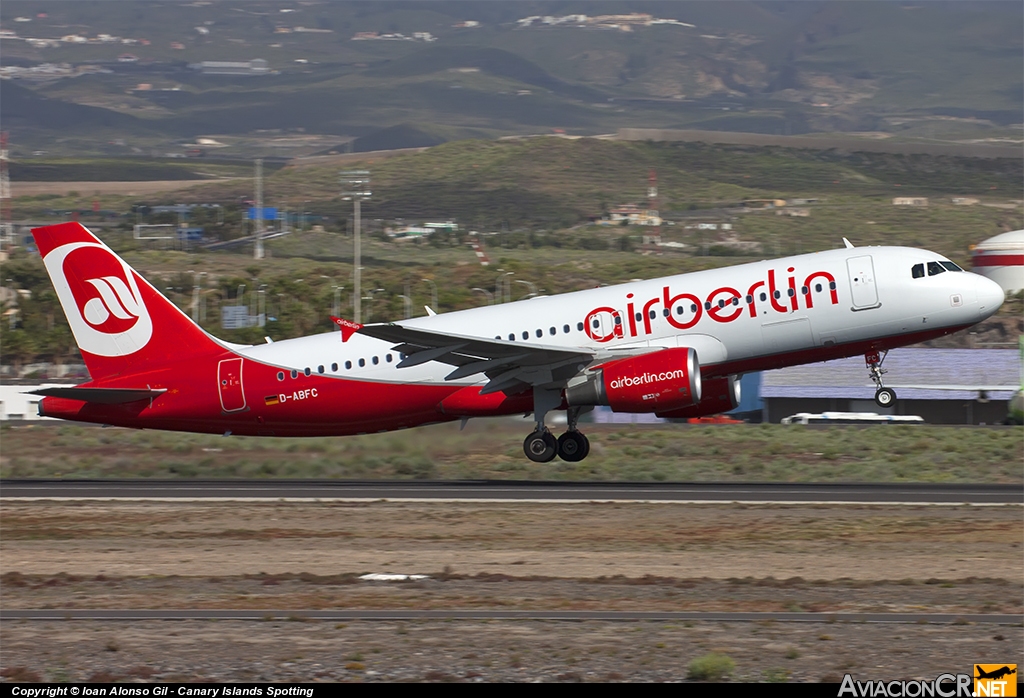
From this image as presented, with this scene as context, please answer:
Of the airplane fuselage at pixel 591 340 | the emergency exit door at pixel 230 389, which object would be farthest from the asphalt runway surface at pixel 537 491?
the emergency exit door at pixel 230 389

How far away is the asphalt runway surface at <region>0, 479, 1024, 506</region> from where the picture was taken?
109 feet

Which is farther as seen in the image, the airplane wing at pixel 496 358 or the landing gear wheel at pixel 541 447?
the landing gear wheel at pixel 541 447

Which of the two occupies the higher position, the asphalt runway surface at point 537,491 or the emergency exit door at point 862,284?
the emergency exit door at point 862,284

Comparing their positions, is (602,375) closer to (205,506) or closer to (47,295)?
(205,506)

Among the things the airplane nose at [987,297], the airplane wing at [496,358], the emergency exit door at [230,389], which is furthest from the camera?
the emergency exit door at [230,389]

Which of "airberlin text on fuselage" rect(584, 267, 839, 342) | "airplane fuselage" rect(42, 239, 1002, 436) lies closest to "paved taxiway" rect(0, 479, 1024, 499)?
"airplane fuselage" rect(42, 239, 1002, 436)

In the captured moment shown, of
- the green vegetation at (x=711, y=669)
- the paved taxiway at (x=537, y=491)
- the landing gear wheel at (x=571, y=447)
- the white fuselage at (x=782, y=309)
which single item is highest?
the white fuselage at (x=782, y=309)

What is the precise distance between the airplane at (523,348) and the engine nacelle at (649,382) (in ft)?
0.12

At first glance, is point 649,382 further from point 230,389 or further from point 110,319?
point 110,319

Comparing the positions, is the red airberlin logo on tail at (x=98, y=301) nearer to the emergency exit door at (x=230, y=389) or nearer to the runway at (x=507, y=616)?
the emergency exit door at (x=230, y=389)

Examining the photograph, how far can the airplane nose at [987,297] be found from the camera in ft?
103

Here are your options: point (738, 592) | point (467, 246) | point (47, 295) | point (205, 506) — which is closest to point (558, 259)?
point (467, 246)

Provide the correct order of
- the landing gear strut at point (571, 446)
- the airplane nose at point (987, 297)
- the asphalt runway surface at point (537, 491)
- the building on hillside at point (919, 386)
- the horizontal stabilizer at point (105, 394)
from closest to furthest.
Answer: the airplane nose at point (987, 297)
the asphalt runway surface at point (537, 491)
the landing gear strut at point (571, 446)
the horizontal stabilizer at point (105, 394)
the building on hillside at point (919, 386)

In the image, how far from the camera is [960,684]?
50.5ft
